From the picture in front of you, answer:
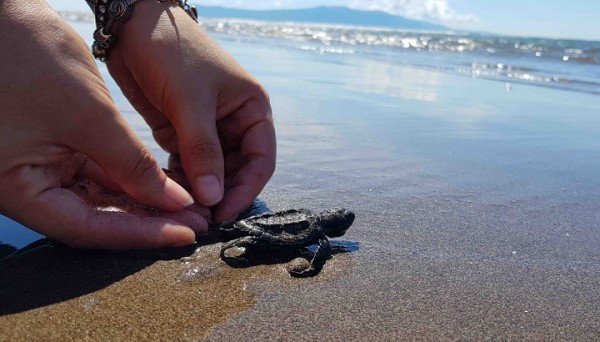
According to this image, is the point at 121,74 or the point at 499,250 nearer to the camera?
the point at 499,250

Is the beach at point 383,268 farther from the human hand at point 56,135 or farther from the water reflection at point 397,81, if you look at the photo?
the water reflection at point 397,81

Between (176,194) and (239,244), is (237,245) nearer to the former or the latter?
(239,244)

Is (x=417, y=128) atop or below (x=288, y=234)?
below

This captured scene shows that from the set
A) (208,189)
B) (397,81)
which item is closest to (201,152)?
(208,189)

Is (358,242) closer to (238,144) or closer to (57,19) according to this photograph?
(238,144)

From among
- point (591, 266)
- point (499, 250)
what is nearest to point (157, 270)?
point (499, 250)

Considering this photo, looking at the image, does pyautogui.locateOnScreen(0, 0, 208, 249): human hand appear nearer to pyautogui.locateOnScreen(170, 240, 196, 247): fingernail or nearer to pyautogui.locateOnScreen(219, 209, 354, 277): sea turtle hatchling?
pyautogui.locateOnScreen(170, 240, 196, 247): fingernail
